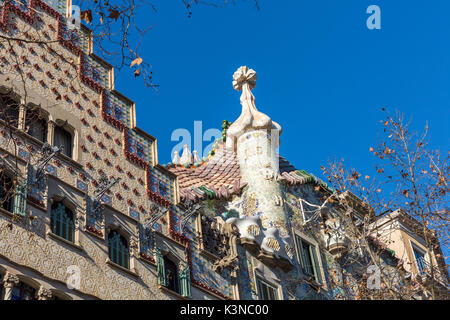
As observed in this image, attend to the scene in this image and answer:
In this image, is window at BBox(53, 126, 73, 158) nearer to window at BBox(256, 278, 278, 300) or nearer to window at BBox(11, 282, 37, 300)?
window at BBox(11, 282, 37, 300)

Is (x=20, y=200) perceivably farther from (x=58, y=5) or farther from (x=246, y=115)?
(x=246, y=115)

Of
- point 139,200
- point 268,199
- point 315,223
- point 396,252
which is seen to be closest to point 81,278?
point 139,200

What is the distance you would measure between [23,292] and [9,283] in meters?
0.30

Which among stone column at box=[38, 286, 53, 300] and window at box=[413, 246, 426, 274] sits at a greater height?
window at box=[413, 246, 426, 274]

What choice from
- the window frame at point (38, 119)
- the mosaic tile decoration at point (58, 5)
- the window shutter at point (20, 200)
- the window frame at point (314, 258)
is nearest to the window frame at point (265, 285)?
the window frame at point (314, 258)

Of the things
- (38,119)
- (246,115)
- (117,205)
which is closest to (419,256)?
(246,115)

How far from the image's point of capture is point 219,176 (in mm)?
19203

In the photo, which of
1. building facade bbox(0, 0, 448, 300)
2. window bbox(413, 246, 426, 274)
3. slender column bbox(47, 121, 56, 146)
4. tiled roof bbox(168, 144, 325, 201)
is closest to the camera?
building facade bbox(0, 0, 448, 300)

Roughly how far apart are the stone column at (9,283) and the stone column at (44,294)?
1.27ft

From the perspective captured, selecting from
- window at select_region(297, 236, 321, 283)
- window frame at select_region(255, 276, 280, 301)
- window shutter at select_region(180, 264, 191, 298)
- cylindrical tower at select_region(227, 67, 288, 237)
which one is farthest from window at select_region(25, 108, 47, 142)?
window at select_region(297, 236, 321, 283)

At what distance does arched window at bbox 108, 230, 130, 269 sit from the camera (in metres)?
13.5

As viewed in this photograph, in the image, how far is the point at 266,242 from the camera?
16359 millimetres

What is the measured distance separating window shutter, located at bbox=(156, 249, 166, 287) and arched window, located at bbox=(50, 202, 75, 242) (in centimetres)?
176

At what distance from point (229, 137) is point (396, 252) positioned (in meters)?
6.89
